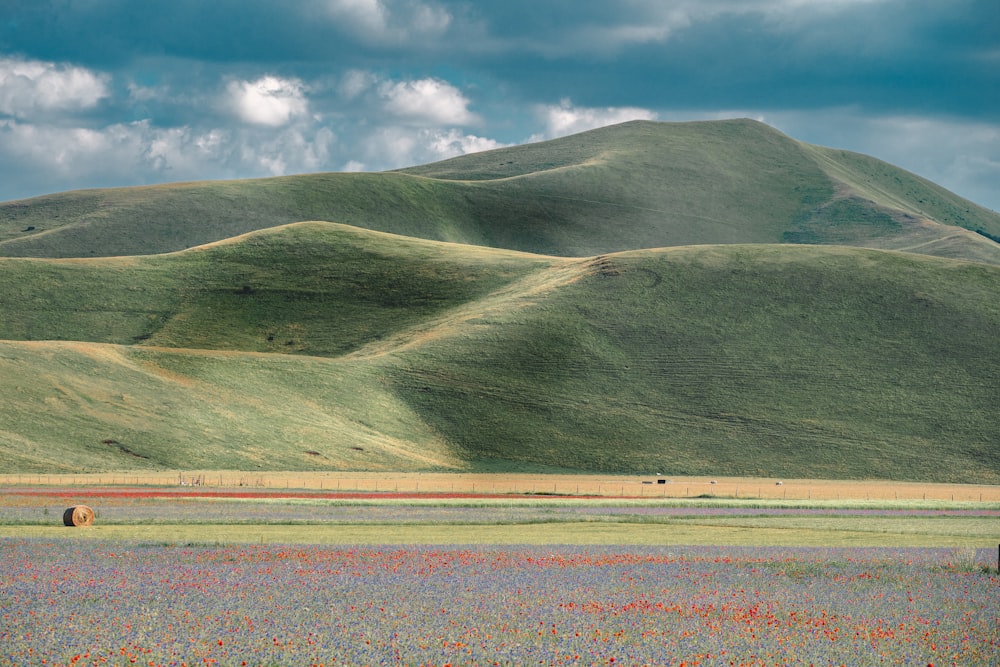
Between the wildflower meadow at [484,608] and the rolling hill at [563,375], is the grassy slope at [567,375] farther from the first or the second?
the wildflower meadow at [484,608]

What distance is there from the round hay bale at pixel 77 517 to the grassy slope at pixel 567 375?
5470cm

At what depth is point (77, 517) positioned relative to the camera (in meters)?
48.6

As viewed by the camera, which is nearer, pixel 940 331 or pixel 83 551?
pixel 83 551

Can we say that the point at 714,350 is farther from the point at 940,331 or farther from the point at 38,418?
the point at 38,418

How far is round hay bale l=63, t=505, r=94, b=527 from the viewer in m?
48.4

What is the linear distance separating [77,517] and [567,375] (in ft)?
368

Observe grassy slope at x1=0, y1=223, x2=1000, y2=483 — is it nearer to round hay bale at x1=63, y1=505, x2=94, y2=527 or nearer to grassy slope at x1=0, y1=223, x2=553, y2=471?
grassy slope at x1=0, y1=223, x2=553, y2=471

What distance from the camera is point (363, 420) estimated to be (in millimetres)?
141000

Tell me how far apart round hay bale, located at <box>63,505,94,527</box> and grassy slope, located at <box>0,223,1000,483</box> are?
54.7 metres

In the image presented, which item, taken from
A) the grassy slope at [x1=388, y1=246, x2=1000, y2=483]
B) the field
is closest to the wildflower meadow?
the field

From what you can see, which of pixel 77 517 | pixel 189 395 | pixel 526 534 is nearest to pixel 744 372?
pixel 189 395

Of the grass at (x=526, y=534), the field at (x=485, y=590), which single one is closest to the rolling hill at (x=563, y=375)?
the grass at (x=526, y=534)

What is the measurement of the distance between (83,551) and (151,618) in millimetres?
14649

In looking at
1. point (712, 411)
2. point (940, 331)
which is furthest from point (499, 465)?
point (940, 331)
